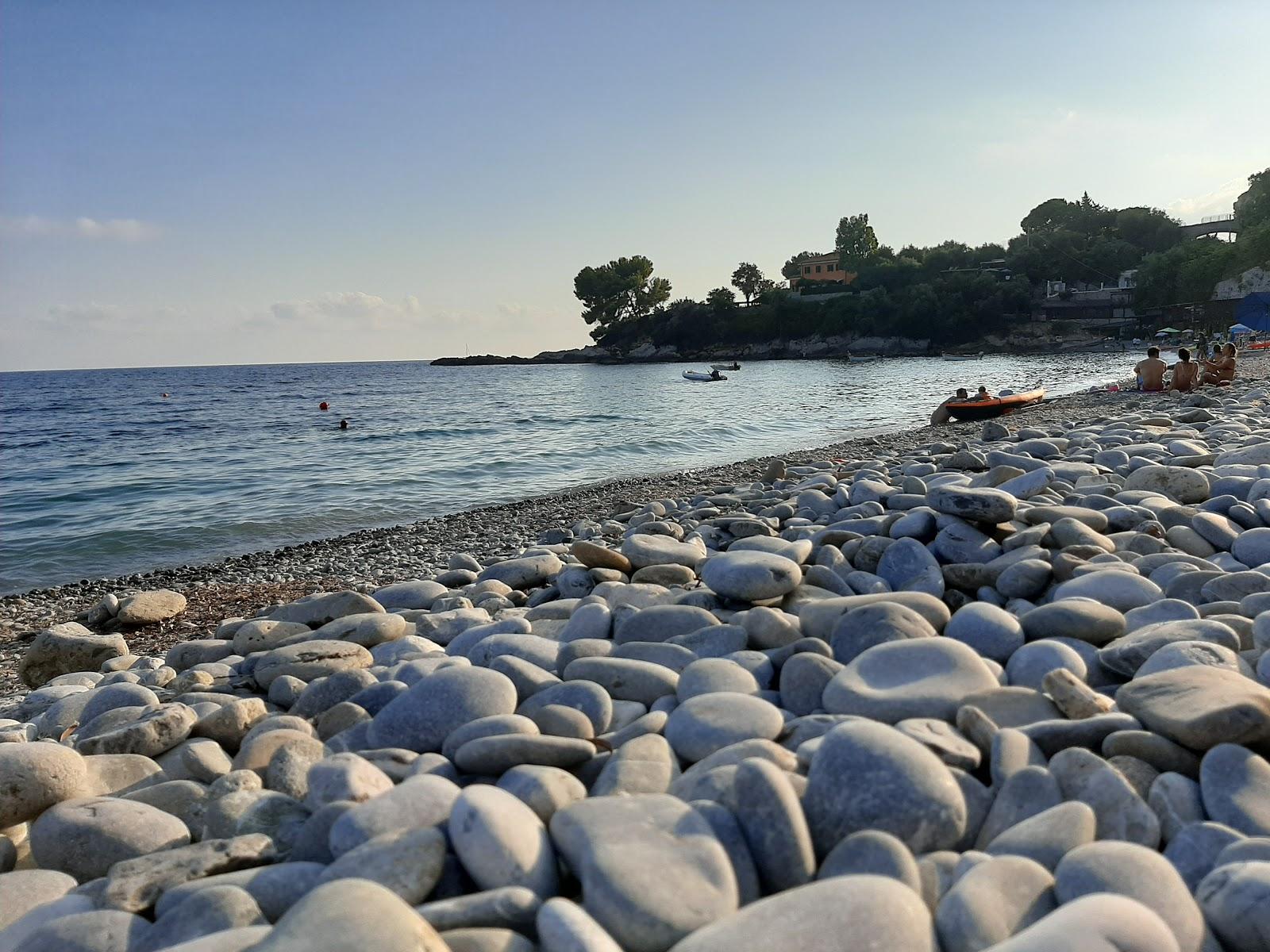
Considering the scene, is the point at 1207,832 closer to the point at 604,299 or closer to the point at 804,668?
the point at 804,668

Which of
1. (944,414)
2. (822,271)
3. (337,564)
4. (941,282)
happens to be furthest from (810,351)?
→ (337,564)

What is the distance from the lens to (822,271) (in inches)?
3748

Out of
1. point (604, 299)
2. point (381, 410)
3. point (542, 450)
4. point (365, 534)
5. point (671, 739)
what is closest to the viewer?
point (671, 739)

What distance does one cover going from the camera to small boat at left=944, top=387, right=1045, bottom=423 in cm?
1538

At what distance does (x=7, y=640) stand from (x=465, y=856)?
21.6 ft

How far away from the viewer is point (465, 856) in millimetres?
1636

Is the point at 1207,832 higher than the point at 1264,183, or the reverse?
the point at 1264,183

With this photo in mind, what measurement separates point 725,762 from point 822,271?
3881 inches

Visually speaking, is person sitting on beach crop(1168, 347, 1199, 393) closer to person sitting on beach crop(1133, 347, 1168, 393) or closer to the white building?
person sitting on beach crop(1133, 347, 1168, 393)

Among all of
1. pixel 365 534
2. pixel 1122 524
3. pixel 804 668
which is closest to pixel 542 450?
pixel 365 534

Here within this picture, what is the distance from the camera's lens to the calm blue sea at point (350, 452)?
10.6 metres

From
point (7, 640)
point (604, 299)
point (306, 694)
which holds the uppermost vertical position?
point (604, 299)

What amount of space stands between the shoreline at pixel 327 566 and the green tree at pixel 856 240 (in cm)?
8488

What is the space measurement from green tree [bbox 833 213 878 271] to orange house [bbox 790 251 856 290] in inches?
35.6
